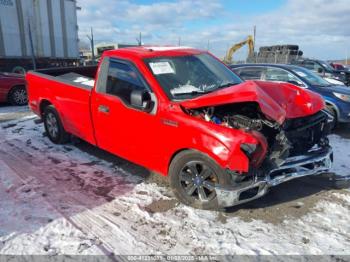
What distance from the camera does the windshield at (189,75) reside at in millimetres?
4154

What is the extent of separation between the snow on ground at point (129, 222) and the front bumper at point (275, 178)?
33cm

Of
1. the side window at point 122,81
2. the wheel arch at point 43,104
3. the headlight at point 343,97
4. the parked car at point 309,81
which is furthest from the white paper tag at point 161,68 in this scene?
the headlight at point 343,97

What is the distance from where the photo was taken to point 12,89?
10.8m

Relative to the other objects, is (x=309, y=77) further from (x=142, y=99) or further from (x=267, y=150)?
(x=142, y=99)

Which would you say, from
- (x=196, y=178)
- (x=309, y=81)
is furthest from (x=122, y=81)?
(x=309, y=81)

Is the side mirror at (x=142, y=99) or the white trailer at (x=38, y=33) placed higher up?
the white trailer at (x=38, y=33)

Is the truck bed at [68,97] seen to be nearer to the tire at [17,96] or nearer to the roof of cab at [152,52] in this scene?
the roof of cab at [152,52]

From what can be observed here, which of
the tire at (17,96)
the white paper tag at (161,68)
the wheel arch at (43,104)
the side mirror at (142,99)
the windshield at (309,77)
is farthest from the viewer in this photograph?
the tire at (17,96)

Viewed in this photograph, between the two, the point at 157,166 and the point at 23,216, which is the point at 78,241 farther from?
the point at 157,166

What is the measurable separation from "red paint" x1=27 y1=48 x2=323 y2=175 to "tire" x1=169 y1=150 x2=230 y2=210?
0.33 ft

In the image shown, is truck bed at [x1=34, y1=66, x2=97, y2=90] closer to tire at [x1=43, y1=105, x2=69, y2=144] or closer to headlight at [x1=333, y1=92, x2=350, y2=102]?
tire at [x1=43, y1=105, x2=69, y2=144]

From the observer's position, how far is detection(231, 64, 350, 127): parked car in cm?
753

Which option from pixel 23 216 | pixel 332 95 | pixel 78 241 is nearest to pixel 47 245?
pixel 78 241

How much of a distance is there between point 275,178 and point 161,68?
2.01 metres
